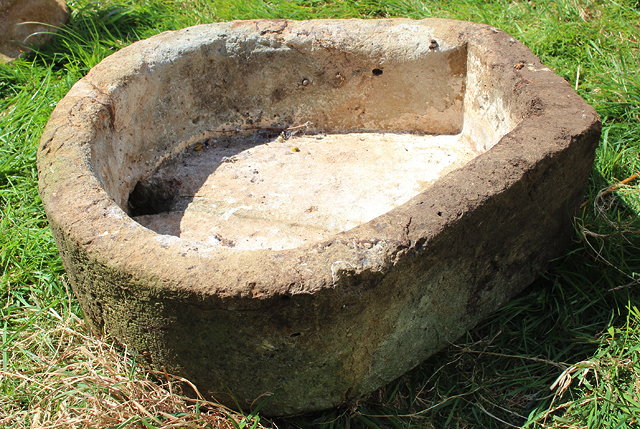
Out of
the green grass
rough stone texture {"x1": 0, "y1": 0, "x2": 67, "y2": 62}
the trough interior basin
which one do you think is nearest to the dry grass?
the green grass

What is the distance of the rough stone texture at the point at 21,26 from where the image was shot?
4527 mm

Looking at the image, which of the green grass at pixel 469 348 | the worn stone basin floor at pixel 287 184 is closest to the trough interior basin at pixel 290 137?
the worn stone basin floor at pixel 287 184

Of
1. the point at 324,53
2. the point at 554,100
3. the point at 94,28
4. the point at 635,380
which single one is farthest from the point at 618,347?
the point at 94,28

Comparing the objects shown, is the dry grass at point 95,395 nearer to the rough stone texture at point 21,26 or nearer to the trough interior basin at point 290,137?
the trough interior basin at point 290,137

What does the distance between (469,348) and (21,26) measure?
3117 millimetres

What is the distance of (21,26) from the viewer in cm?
454

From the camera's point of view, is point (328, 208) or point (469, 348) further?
point (328, 208)

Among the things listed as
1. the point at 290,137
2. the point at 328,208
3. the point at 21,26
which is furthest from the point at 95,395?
the point at 21,26

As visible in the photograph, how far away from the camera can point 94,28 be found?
460cm

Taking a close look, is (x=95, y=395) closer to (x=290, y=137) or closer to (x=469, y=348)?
(x=469, y=348)

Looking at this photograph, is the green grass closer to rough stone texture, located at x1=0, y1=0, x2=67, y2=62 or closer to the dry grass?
the dry grass

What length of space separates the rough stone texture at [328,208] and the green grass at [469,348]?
10 centimetres

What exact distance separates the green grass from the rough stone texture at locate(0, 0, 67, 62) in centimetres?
56

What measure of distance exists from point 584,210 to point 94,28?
2.88 metres
